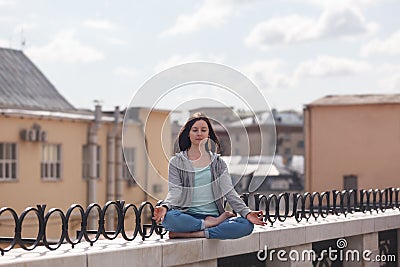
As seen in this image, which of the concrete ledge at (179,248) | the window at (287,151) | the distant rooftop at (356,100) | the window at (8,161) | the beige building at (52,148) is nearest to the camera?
the concrete ledge at (179,248)

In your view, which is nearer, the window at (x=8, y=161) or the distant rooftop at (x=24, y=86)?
the window at (x=8, y=161)

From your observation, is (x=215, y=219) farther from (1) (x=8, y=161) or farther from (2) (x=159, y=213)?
(1) (x=8, y=161)

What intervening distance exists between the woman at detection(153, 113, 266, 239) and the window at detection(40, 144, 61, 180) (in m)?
30.1

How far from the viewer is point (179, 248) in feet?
25.2

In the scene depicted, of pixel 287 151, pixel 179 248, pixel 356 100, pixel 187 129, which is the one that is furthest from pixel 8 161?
pixel 287 151

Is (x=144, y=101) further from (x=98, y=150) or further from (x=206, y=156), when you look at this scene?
(x=98, y=150)

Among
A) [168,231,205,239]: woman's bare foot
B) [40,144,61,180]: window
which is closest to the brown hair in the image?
[168,231,205,239]: woman's bare foot

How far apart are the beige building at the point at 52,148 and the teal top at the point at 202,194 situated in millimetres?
25073

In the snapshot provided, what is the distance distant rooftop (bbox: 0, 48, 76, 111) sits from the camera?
4069cm

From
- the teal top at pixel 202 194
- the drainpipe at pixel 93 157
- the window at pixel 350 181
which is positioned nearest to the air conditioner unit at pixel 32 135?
the drainpipe at pixel 93 157

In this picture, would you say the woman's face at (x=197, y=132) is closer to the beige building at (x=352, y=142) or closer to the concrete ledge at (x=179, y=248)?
the concrete ledge at (x=179, y=248)

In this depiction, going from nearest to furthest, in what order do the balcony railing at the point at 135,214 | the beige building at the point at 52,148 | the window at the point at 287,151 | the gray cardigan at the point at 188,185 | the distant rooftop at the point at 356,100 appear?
the balcony railing at the point at 135,214, the gray cardigan at the point at 188,185, the distant rooftop at the point at 356,100, the beige building at the point at 52,148, the window at the point at 287,151

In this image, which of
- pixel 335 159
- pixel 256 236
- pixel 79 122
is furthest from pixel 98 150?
pixel 256 236

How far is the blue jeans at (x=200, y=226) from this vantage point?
8016 mm
